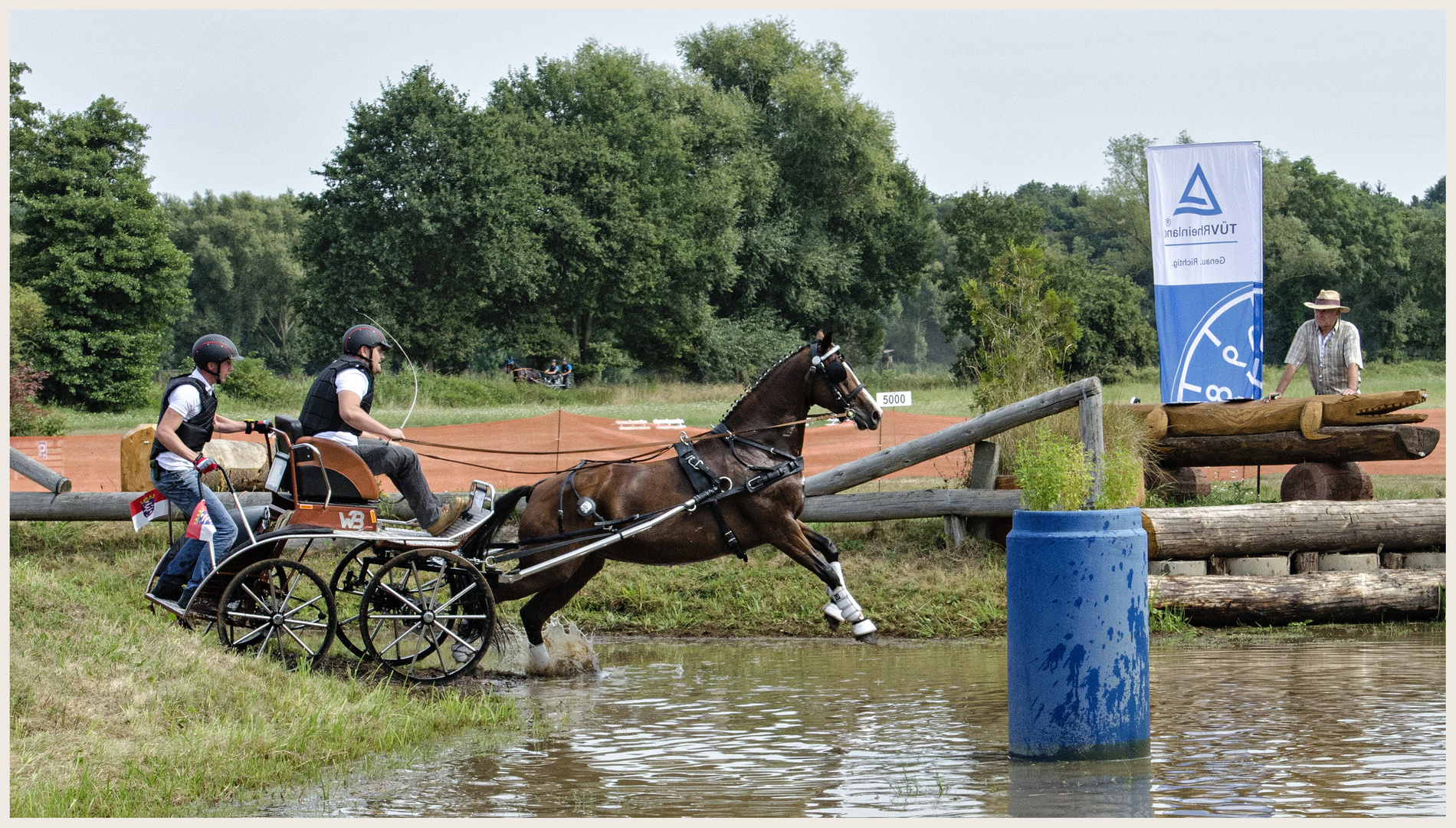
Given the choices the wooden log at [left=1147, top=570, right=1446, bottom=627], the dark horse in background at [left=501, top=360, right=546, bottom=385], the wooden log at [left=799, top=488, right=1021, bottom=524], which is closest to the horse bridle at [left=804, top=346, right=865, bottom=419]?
the wooden log at [left=799, top=488, right=1021, bottom=524]

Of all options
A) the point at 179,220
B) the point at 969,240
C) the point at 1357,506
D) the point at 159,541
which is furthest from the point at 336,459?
the point at 179,220

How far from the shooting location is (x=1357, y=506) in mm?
12672

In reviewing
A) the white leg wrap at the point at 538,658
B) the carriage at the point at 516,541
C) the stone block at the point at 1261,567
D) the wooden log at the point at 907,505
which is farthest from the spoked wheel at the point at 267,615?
the stone block at the point at 1261,567

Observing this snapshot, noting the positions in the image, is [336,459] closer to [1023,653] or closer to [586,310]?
[1023,653]

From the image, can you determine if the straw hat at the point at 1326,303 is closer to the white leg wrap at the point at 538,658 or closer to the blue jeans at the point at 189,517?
the white leg wrap at the point at 538,658

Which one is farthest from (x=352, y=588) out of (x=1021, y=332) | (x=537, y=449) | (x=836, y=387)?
(x=537, y=449)

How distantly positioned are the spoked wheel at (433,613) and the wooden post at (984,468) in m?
5.43

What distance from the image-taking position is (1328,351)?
45.8 ft

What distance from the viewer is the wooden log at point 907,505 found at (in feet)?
41.4

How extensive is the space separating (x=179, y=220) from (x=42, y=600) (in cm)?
7711

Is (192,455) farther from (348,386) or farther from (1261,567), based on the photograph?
(1261,567)

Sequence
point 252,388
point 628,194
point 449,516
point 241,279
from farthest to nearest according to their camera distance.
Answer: point 241,279 → point 628,194 → point 252,388 → point 449,516

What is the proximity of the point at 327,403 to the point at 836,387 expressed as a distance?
3470 millimetres

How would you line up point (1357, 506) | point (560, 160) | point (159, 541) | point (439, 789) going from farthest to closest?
point (560, 160) → point (159, 541) → point (1357, 506) → point (439, 789)
